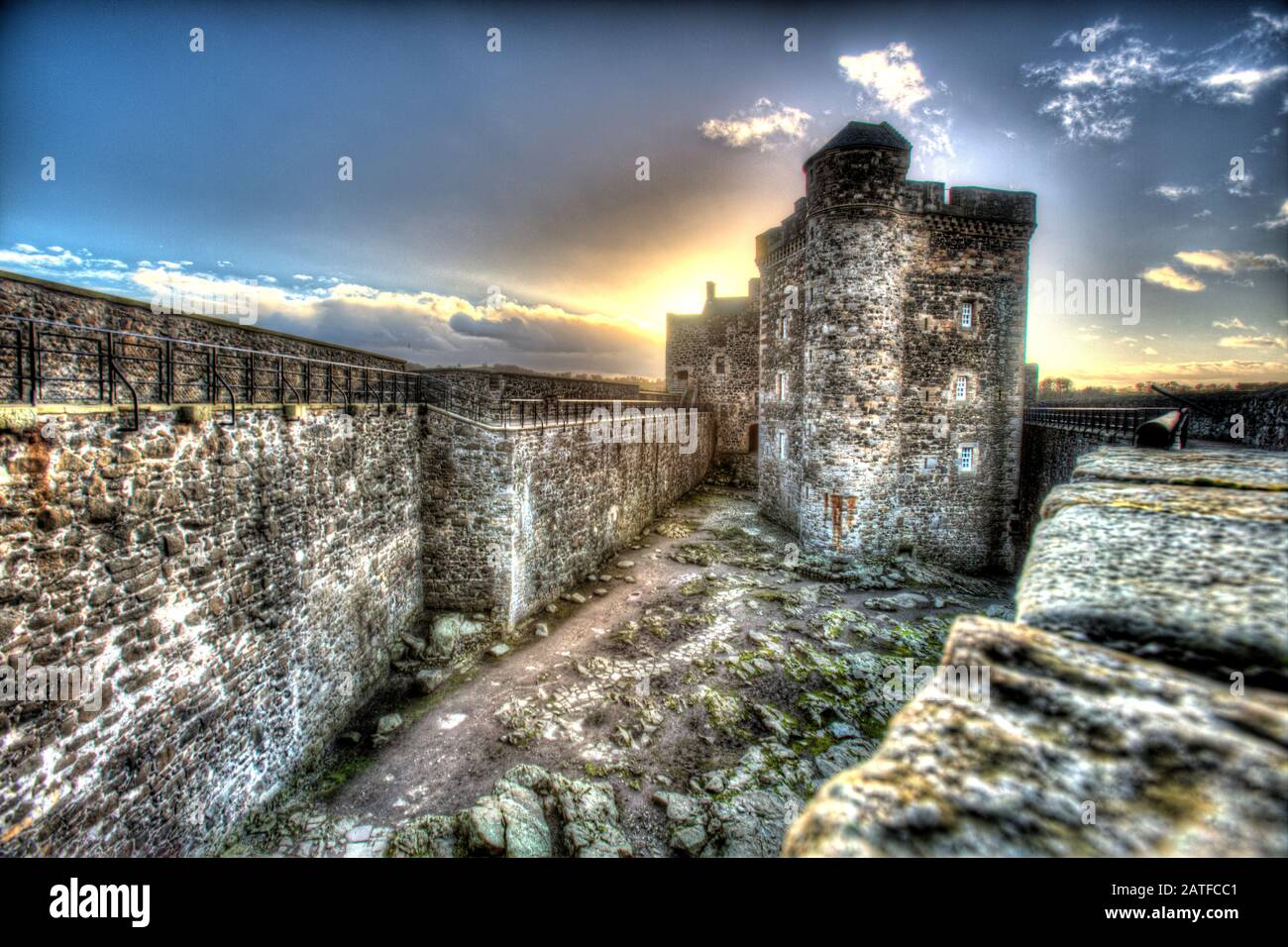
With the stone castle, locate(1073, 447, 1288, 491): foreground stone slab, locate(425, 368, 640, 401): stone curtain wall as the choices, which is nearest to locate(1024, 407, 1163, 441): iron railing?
the stone castle

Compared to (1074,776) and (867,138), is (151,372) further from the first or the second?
(867,138)

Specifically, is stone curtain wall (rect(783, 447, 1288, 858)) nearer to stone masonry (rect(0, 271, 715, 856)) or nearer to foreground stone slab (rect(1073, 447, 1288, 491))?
foreground stone slab (rect(1073, 447, 1288, 491))

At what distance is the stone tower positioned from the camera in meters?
15.9

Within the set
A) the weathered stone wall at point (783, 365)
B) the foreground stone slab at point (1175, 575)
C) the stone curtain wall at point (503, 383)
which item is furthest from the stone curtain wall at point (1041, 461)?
the stone curtain wall at point (503, 383)

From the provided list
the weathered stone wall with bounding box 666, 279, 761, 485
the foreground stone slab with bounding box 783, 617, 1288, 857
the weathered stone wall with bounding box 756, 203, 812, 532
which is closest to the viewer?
the foreground stone slab with bounding box 783, 617, 1288, 857

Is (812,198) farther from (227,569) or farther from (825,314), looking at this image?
(227,569)

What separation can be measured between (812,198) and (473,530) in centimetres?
1371

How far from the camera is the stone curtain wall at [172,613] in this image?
4.74m

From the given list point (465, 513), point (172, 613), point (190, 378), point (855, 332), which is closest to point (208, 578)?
point (172, 613)

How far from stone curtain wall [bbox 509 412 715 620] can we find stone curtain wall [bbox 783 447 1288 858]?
35.9 ft

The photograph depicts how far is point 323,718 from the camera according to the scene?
28.4 feet

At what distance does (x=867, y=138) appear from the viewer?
15.4 metres

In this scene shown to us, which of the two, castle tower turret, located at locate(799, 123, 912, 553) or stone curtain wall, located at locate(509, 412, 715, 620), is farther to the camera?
castle tower turret, located at locate(799, 123, 912, 553)
